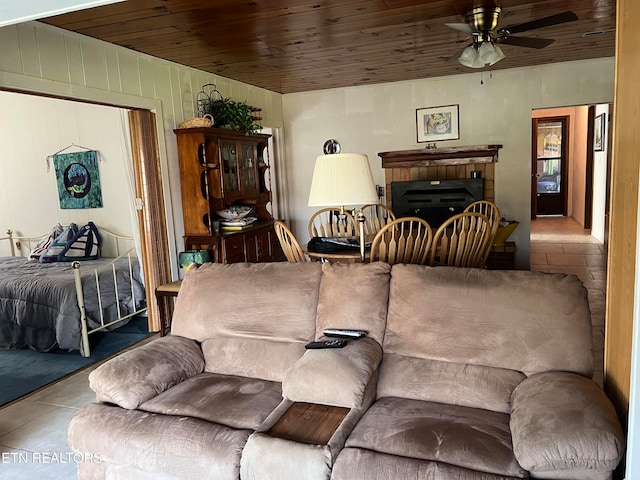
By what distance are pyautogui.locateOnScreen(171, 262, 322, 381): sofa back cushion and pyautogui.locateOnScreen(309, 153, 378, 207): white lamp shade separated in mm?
445

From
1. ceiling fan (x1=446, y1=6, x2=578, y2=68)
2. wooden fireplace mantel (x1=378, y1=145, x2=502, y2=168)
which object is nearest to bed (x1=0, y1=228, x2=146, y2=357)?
wooden fireplace mantel (x1=378, y1=145, x2=502, y2=168)

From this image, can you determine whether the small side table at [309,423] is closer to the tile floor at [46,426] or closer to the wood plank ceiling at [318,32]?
the tile floor at [46,426]

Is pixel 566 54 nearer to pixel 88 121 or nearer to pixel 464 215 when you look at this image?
pixel 464 215

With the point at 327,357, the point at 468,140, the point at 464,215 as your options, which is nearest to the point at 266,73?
the point at 468,140

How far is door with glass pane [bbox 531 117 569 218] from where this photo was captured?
10.7m

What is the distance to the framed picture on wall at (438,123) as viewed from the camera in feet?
19.3

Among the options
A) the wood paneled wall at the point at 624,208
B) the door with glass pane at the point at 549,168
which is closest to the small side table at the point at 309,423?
the wood paneled wall at the point at 624,208

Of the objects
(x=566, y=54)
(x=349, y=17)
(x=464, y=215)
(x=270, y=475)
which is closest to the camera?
(x=270, y=475)

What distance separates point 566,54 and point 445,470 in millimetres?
4861

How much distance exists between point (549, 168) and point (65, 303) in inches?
401

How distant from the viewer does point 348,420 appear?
181cm

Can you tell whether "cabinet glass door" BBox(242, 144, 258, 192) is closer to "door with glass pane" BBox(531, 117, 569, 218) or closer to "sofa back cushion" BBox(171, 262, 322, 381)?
"sofa back cushion" BBox(171, 262, 322, 381)

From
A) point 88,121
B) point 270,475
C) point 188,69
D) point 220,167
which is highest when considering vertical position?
point 188,69

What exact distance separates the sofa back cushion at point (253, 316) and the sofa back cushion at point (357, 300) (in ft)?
0.24
